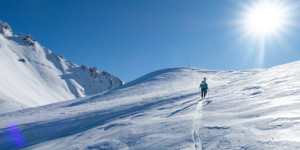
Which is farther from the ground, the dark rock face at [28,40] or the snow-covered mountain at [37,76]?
the dark rock face at [28,40]

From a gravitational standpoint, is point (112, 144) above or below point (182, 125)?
below

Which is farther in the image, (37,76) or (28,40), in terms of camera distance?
(28,40)

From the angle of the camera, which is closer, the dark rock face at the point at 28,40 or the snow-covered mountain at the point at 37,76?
the snow-covered mountain at the point at 37,76

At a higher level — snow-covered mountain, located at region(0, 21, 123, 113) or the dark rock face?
the dark rock face

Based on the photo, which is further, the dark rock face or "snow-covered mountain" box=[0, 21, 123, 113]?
the dark rock face

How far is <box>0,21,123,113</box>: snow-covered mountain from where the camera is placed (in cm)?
7454

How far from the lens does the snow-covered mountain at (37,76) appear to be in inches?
2935

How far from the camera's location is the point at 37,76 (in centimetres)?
11331

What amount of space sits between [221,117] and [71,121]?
408 inches

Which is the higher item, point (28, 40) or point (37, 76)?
point (28, 40)

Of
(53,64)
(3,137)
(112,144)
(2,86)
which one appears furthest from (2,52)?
(112,144)

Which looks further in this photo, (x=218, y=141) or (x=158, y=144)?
(x=158, y=144)

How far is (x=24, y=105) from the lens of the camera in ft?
205

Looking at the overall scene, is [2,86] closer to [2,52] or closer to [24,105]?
[24,105]
